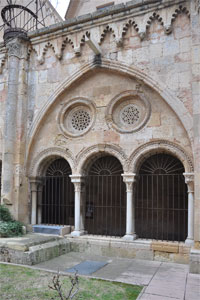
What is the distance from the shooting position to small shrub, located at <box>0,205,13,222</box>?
897 cm

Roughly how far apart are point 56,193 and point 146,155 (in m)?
3.97

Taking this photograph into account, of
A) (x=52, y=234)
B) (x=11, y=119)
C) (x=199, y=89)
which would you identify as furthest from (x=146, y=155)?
(x=11, y=119)

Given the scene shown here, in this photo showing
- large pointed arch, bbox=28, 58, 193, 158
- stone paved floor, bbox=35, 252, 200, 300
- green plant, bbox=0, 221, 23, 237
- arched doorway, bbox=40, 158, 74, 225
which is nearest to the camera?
stone paved floor, bbox=35, 252, 200, 300

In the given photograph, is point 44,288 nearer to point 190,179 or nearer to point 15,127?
point 190,179

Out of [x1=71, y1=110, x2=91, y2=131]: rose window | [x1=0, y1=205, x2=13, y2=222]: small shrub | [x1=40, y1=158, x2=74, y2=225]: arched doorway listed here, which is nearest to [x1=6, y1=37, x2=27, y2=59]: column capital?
[x1=71, y1=110, x2=91, y2=131]: rose window

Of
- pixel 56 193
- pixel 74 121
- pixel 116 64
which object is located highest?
pixel 116 64

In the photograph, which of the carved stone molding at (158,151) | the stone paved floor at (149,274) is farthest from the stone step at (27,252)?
the carved stone molding at (158,151)

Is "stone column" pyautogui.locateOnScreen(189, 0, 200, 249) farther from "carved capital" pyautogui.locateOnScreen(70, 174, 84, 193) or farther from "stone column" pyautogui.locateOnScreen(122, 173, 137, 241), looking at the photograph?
"carved capital" pyautogui.locateOnScreen(70, 174, 84, 193)

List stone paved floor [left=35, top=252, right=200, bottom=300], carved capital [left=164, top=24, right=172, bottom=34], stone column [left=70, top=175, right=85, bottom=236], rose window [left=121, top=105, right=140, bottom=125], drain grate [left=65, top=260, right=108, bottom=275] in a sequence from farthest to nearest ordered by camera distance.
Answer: stone column [left=70, top=175, right=85, bottom=236], rose window [left=121, top=105, right=140, bottom=125], carved capital [left=164, top=24, right=172, bottom=34], drain grate [left=65, top=260, right=108, bottom=275], stone paved floor [left=35, top=252, right=200, bottom=300]

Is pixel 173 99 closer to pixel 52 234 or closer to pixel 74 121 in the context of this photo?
pixel 74 121

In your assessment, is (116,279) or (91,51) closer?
(116,279)

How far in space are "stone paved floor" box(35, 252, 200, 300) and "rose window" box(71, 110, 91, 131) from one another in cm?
363

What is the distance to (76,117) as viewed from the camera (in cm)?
941

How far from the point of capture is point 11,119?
9438 mm
